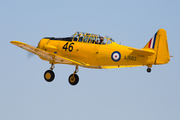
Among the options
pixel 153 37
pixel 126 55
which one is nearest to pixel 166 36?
pixel 153 37

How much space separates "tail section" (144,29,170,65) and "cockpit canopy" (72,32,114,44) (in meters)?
2.77

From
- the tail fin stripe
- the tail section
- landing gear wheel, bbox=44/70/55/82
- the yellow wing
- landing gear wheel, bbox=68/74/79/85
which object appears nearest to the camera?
the tail section

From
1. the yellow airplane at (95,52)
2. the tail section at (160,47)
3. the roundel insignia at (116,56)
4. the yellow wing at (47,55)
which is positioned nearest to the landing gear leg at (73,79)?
the yellow airplane at (95,52)

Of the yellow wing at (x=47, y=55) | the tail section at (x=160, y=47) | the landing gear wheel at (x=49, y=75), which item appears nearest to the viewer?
the tail section at (x=160, y=47)

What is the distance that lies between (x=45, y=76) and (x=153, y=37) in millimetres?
6946

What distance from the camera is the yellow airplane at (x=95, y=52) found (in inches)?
1046

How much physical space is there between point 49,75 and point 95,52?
10.5ft

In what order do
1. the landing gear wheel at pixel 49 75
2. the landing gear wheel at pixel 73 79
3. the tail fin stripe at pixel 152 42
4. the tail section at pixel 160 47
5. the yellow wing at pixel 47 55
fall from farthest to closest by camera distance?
the landing gear wheel at pixel 73 79, the landing gear wheel at pixel 49 75, the yellow wing at pixel 47 55, the tail fin stripe at pixel 152 42, the tail section at pixel 160 47

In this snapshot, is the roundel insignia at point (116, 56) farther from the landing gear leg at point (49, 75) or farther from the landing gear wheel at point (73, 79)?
the landing gear leg at point (49, 75)

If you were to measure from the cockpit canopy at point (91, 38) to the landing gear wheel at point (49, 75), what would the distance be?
95.6 inches

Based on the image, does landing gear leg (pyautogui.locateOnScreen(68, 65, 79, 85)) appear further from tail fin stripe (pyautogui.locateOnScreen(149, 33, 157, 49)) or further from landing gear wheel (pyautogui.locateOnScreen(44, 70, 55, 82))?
tail fin stripe (pyautogui.locateOnScreen(149, 33, 157, 49))

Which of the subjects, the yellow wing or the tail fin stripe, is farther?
the yellow wing

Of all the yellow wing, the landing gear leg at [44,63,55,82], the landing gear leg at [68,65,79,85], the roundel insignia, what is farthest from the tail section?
the landing gear leg at [44,63,55,82]

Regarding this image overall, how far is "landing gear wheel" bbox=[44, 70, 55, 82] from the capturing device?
2914 centimetres
